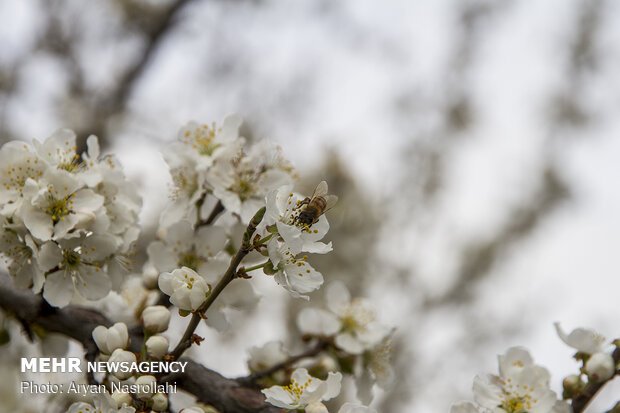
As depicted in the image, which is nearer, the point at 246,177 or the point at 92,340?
the point at 92,340

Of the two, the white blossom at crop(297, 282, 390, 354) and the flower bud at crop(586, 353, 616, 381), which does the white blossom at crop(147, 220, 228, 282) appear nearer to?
the white blossom at crop(297, 282, 390, 354)

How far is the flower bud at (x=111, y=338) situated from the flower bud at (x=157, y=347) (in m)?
0.07

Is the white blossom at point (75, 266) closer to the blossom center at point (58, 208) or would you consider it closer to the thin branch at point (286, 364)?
the blossom center at point (58, 208)

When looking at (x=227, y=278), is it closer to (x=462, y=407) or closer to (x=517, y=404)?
(x=462, y=407)

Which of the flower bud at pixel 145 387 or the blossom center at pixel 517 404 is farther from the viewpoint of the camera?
the blossom center at pixel 517 404

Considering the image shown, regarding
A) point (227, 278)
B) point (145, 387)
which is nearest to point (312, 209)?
point (227, 278)

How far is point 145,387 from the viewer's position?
47.7 inches

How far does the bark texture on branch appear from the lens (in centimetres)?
141

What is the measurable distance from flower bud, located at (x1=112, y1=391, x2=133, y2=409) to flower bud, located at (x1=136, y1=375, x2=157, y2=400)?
22 millimetres

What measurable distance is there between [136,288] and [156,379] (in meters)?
0.64

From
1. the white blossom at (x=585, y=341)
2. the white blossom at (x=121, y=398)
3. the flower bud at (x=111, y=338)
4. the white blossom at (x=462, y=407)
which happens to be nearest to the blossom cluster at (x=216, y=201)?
the flower bud at (x=111, y=338)

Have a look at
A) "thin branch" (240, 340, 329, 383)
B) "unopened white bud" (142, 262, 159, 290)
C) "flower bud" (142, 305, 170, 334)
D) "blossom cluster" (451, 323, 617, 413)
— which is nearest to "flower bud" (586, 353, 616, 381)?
"blossom cluster" (451, 323, 617, 413)

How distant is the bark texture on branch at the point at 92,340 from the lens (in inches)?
55.4

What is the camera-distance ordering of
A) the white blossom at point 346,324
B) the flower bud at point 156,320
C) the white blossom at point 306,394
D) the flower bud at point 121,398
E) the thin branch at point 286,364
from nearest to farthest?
the flower bud at point 121,398, the white blossom at point 306,394, the flower bud at point 156,320, the thin branch at point 286,364, the white blossom at point 346,324
